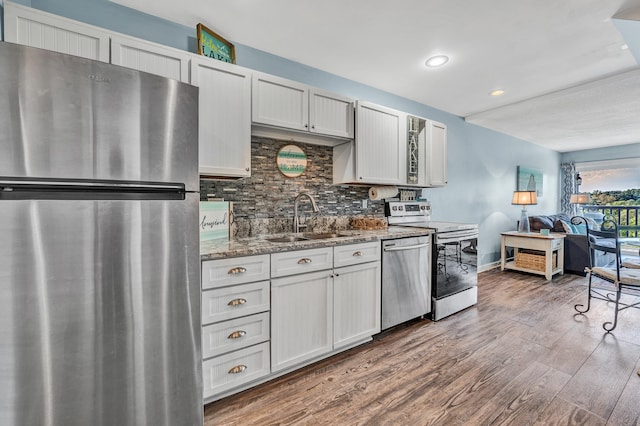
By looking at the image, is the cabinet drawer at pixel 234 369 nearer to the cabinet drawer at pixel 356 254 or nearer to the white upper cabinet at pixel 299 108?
the cabinet drawer at pixel 356 254

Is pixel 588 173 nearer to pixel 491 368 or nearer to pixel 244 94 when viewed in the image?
pixel 491 368

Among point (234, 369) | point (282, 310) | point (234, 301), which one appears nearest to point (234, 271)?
point (234, 301)

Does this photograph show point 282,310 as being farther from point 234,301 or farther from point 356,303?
point 356,303

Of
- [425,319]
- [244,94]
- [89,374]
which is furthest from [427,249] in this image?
[89,374]

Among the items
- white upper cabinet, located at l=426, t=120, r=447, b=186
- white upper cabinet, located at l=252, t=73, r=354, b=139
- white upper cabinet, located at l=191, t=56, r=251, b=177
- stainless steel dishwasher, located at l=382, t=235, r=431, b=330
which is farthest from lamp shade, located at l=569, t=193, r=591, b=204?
white upper cabinet, located at l=191, t=56, r=251, b=177

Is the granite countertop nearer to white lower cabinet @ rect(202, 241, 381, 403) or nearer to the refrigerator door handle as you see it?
white lower cabinet @ rect(202, 241, 381, 403)

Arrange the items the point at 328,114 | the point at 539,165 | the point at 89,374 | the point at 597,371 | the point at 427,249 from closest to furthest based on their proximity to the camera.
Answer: the point at 89,374, the point at 597,371, the point at 328,114, the point at 427,249, the point at 539,165

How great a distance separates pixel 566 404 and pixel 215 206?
2540 mm

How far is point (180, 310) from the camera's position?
126 centimetres

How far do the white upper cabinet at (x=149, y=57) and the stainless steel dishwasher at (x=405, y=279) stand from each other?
1997 millimetres

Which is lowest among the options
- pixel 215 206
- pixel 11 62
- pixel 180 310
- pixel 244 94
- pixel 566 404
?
pixel 566 404

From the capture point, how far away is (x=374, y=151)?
8.97 feet

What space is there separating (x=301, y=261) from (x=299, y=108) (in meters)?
1.24

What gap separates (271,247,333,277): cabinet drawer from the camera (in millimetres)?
1797
